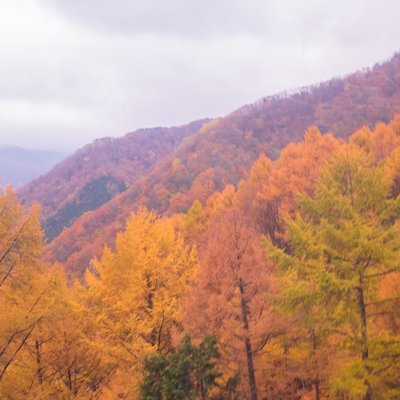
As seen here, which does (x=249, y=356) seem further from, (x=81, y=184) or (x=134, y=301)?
(x=81, y=184)

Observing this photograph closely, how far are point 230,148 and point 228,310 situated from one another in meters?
100

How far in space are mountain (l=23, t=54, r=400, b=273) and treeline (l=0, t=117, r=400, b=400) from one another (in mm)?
56490

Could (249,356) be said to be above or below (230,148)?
below

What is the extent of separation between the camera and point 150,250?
12352 mm

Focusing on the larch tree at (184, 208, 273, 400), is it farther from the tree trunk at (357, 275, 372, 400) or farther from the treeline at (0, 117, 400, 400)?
the tree trunk at (357, 275, 372, 400)

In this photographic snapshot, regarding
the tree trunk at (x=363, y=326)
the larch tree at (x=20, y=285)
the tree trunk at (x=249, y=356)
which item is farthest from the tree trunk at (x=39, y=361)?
the tree trunk at (x=363, y=326)

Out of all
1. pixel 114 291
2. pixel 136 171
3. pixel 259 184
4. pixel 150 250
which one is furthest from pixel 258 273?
pixel 136 171

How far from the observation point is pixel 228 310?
1008 centimetres

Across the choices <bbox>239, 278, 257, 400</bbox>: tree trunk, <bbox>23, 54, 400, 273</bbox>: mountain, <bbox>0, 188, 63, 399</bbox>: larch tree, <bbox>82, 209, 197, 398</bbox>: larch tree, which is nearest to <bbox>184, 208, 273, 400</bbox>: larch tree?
<bbox>239, 278, 257, 400</bbox>: tree trunk

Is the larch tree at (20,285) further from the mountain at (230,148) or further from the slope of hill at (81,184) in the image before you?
the slope of hill at (81,184)

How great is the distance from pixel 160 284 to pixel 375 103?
340 ft

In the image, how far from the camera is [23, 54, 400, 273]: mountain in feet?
268

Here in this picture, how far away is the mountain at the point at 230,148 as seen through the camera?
268ft

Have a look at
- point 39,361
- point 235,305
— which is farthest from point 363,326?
point 39,361
